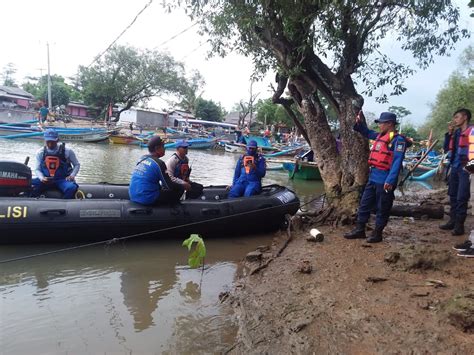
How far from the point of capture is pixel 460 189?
16.7ft

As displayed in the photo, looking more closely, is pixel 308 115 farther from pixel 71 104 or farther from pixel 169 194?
pixel 71 104

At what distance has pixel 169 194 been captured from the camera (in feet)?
19.5

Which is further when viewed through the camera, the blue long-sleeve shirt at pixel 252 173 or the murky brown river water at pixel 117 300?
the blue long-sleeve shirt at pixel 252 173

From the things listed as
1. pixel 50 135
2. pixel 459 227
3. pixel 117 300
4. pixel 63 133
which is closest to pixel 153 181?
pixel 50 135

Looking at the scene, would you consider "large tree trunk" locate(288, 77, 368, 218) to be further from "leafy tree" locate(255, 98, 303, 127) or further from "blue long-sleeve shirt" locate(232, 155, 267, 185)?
"leafy tree" locate(255, 98, 303, 127)

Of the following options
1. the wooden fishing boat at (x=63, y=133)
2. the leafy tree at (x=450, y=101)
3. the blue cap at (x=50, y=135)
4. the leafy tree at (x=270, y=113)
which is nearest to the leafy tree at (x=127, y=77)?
the leafy tree at (x=270, y=113)

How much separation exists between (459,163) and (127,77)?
43.6m

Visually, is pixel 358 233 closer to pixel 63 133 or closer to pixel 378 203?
pixel 378 203

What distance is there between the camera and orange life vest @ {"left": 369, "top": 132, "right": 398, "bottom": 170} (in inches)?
193

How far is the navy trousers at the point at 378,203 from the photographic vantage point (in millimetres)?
4934

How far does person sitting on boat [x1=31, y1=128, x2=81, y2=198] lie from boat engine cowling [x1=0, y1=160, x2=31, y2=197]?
1.48 feet

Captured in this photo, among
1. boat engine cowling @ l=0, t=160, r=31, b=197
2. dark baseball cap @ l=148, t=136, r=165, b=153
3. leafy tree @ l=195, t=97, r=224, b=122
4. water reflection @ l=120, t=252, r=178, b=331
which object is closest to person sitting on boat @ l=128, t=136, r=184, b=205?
dark baseball cap @ l=148, t=136, r=165, b=153

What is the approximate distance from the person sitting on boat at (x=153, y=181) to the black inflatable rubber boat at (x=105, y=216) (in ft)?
0.45

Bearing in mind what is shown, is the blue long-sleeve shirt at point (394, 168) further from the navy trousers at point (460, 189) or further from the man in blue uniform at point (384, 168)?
the navy trousers at point (460, 189)
